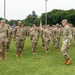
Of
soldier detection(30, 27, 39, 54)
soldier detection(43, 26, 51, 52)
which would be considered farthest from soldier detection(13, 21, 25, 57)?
soldier detection(43, 26, 51, 52)

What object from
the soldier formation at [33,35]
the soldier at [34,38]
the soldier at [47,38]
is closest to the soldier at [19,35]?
the soldier formation at [33,35]

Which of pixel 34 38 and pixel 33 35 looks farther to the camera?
pixel 33 35

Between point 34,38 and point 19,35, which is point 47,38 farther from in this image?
point 19,35

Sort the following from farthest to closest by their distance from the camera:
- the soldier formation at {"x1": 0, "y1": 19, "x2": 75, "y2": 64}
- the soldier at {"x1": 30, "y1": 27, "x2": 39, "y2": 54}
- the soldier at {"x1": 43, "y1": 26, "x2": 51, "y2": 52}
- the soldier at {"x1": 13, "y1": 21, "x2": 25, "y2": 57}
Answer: the soldier at {"x1": 43, "y1": 26, "x2": 51, "y2": 52} → the soldier at {"x1": 30, "y1": 27, "x2": 39, "y2": 54} → the soldier at {"x1": 13, "y1": 21, "x2": 25, "y2": 57} → the soldier formation at {"x1": 0, "y1": 19, "x2": 75, "y2": 64}

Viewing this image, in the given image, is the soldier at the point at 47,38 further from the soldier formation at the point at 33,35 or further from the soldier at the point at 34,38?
the soldier at the point at 34,38

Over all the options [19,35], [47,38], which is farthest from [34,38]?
[19,35]

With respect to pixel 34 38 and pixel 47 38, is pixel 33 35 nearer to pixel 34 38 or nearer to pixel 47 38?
pixel 34 38

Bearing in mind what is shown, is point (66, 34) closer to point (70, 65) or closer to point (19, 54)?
point (70, 65)

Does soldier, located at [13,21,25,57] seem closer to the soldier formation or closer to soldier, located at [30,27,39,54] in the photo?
the soldier formation

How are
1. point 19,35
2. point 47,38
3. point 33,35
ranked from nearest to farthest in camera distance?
point 19,35
point 33,35
point 47,38

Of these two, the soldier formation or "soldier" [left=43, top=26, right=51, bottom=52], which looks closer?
the soldier formation

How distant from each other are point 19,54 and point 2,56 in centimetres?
158

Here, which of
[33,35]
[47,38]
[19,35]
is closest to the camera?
[19,35]

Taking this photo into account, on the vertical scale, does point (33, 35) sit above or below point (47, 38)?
above
